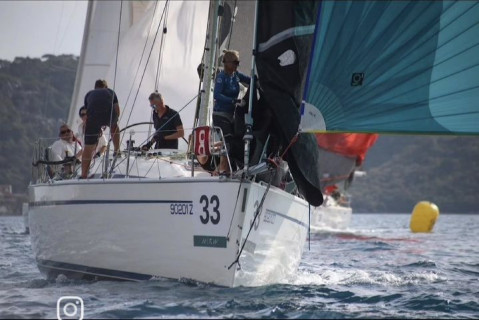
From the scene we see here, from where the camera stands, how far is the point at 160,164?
1022 centimetres

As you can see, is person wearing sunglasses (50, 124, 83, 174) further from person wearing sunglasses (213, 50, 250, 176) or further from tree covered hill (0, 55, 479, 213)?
tree covered hill (0, 55, 479, 213)

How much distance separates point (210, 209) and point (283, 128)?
1042 millimetres

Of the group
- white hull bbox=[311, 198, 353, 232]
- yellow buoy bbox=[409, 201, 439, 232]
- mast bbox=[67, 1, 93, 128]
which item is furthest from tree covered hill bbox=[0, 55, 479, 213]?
yellow buoy bbox=[409, 201, 439, 232]

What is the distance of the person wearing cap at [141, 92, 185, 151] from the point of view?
10524mm

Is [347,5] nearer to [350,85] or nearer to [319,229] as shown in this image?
[350,85]

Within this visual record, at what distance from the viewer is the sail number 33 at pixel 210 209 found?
337 inches

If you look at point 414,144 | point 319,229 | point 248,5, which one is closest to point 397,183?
point 414,144

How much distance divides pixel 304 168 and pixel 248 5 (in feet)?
11.2

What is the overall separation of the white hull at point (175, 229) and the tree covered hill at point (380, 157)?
17.1 meters

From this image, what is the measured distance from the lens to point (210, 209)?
28.2 ft

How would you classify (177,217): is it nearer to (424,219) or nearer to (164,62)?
(164,62)

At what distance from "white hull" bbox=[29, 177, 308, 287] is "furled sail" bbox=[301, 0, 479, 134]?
3.27ft

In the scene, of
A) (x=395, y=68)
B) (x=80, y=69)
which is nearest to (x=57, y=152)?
(x=395, y=68)

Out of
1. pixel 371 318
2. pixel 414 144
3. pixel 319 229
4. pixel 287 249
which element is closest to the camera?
Result: pixel 371 318
